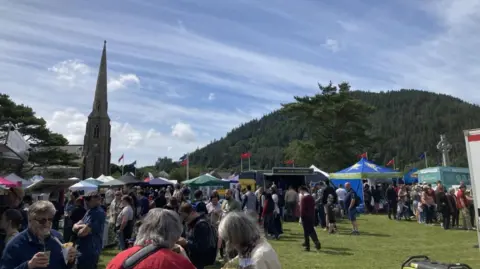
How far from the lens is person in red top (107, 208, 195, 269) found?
229 cm

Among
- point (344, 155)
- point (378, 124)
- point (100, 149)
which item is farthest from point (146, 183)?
point (378, 124)

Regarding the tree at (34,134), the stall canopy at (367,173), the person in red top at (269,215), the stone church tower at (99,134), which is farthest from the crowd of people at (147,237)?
the stone church tower at (99,134)

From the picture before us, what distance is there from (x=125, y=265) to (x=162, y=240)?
285mm

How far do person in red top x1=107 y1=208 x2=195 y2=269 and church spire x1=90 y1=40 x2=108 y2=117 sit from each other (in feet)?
298

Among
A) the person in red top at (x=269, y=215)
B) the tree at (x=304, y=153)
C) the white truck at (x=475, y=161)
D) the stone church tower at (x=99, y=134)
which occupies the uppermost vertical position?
the stone church tower at (x=99, y=134)

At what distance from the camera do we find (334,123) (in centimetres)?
4434

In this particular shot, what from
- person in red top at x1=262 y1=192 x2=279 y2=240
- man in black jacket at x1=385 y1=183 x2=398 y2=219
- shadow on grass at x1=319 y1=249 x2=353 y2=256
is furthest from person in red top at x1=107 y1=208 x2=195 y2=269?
man in black jacket at x1=385 y1=183 x2=398 y2=219

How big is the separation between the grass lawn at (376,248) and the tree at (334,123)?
2625 cm

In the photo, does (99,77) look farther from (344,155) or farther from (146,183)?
(146,183)

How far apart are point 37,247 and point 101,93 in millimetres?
91426

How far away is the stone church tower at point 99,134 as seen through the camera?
280 ft

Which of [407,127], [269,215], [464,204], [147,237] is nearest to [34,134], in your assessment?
[269,215]

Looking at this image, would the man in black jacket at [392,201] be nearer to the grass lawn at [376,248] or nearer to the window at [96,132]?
the grass lawn at [376,248]

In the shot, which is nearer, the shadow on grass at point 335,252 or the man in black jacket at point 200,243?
the man in black jacket at point 200,243
